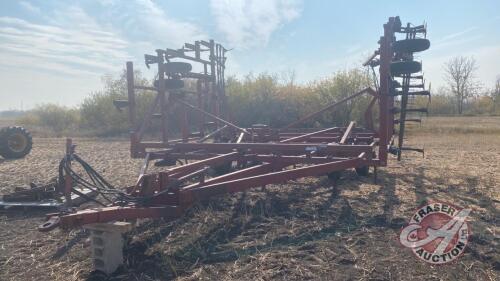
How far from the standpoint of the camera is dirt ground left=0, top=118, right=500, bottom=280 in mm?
3057

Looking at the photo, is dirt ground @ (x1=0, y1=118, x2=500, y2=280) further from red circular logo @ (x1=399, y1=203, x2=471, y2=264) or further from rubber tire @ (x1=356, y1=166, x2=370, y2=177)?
rubber tire @ (x1=356, y1=166, x2=370, y2=177)

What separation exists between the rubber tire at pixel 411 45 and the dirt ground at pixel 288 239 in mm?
2172

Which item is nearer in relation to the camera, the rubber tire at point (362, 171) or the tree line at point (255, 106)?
the rubber tire at point (362, 171)

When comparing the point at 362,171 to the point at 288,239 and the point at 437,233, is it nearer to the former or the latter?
the point at 437,233

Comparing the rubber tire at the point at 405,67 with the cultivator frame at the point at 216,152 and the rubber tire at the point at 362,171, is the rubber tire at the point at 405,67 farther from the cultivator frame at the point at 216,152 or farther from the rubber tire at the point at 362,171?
the rubber tire at the point at 362,171

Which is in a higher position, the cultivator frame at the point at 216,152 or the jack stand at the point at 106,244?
the cultivator frame at the point at 216,152

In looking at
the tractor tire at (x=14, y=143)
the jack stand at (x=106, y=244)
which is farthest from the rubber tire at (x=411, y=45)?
the tractor tire at (x=14, y=143)

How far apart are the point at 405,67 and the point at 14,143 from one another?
37.6 ft

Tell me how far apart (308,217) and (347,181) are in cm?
216

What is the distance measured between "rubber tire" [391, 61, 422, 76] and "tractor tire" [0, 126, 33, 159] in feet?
36.1

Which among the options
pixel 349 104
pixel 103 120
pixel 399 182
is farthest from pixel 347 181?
pixel 103 120

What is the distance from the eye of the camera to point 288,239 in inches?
147

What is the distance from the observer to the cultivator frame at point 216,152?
139 inches

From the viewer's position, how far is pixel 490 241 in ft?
11.6
